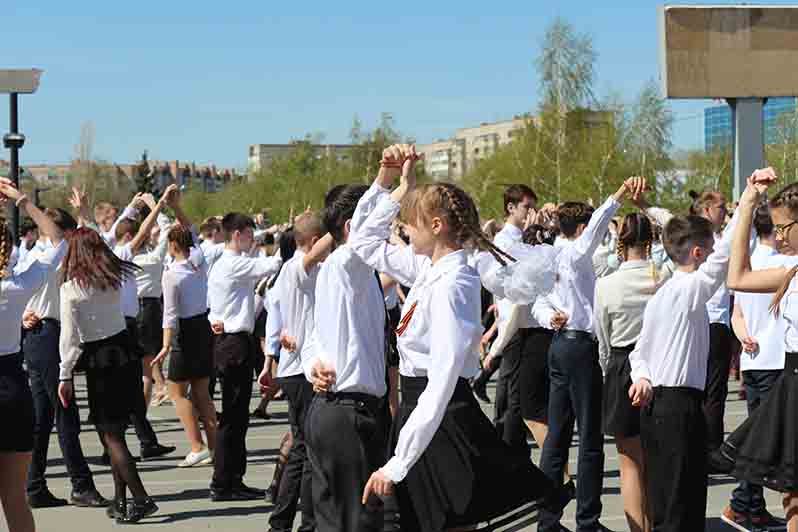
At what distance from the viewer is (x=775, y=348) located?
8312 mm

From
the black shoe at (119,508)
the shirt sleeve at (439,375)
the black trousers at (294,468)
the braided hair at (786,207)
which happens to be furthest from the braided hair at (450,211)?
the black shoe at (119,508)

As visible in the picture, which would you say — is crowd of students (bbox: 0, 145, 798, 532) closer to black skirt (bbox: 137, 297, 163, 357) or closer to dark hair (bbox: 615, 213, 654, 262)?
dark hair (bbox: 615, 213, 654, 262)

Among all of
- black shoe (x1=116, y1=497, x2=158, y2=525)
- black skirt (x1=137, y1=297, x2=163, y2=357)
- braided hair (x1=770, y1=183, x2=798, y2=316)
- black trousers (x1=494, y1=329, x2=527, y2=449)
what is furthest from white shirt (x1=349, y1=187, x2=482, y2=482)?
black skirt (x1=137, y1=297, x2=163, y2=357)

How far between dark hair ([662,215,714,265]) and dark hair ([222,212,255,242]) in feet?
14.8

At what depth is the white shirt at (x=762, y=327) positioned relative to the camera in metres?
8.30

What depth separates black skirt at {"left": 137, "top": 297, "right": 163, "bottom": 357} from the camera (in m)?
14.5

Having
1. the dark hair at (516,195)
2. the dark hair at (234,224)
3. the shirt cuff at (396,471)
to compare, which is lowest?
the shirt cuff at (396,471)

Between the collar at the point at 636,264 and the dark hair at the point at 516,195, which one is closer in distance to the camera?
the collar at the point at 636,264

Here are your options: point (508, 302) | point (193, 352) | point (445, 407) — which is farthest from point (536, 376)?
point (445, 407)

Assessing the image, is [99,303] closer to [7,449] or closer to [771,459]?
[7,449]

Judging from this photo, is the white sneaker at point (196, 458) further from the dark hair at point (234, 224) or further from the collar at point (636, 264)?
the collar at point (636, 264)

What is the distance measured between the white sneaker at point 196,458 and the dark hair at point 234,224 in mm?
1954

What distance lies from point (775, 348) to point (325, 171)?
252ft

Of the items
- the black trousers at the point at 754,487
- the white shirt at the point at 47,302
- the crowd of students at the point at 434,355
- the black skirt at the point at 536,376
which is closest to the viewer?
the crowd of students at the point at 434,355
